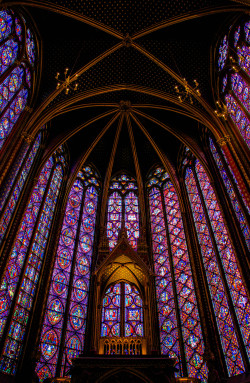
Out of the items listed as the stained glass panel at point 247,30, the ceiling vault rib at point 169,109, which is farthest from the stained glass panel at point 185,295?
the stained glass panel at point 247,30

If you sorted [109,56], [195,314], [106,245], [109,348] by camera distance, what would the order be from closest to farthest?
[109,348], [195,314], [106,245], [109,56]

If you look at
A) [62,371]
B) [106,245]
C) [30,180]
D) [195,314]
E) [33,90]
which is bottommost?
[62,371]

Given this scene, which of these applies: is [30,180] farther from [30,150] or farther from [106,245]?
[106,245]

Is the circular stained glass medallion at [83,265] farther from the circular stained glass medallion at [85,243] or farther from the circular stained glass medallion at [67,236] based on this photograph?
the circular stained glass medallion at [67,236]

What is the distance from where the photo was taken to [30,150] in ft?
38.8

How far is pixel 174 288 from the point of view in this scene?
480 inches

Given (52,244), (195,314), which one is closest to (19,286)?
(52,244)

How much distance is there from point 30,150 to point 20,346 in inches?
258

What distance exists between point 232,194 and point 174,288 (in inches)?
164

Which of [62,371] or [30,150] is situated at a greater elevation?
[30,150]

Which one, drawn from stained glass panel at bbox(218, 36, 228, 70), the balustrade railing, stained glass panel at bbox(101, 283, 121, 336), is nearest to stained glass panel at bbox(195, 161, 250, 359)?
the balustrade railing

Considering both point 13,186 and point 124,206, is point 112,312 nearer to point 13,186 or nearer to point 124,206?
point 124,206

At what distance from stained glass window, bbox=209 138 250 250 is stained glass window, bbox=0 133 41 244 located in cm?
709

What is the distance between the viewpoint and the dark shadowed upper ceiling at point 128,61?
11.5m
